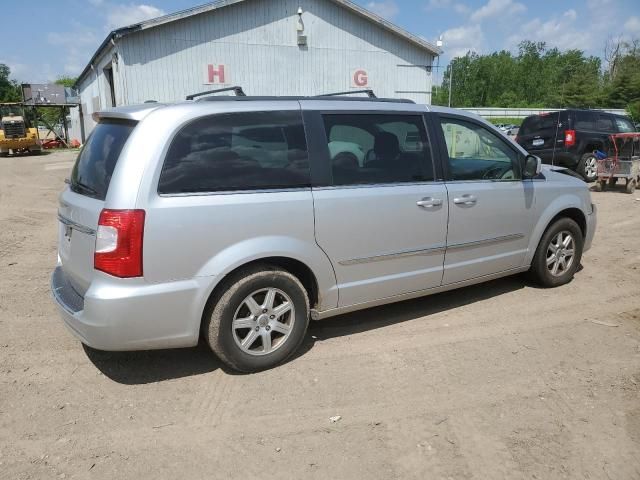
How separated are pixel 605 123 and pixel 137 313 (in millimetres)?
14560

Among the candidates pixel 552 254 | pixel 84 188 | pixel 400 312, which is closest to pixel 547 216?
pixel 552 254

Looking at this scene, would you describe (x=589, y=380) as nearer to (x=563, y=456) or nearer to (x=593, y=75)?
(x=563, y=456)

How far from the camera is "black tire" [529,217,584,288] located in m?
5.14

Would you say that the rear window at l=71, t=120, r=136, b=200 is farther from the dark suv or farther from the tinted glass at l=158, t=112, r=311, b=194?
the dark suv

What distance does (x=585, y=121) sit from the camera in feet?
45.8

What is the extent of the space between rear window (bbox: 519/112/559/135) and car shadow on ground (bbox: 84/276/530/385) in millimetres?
10099

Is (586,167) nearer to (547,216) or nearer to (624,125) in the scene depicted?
(624,125)

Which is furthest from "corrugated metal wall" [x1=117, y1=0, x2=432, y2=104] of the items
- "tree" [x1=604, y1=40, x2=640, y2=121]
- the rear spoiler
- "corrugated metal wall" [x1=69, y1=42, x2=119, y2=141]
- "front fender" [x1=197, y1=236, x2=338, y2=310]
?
"tree" [x1=604, y1=40, x2=640, y2=121]

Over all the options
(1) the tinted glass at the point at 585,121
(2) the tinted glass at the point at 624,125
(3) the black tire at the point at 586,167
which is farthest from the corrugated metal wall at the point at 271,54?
(3) the black tire at the point at 586,167

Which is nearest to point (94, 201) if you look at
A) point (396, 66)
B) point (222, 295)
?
point (222, 295)

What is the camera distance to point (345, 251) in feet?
12.5

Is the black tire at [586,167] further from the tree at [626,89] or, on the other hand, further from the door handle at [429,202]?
the tree at [626,89]

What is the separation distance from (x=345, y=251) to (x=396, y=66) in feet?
57.1

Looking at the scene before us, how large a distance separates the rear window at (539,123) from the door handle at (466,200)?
1118 centimetres
